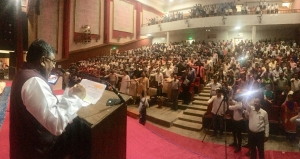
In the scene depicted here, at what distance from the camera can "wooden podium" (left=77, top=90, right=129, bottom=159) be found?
1.31 metres

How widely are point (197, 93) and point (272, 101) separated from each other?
11.5 feet

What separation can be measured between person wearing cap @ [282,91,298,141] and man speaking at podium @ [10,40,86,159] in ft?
21.6

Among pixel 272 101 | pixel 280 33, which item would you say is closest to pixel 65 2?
pixel 272 101

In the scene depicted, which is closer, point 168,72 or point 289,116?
point 289,116

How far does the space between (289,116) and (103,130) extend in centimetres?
640

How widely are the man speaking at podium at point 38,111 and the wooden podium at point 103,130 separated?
14 centimetres

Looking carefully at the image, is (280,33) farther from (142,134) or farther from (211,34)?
(142,134)

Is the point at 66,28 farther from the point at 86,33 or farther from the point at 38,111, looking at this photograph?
the point at 38,111

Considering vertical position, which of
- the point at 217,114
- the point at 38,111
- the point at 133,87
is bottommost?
the point at 217,114

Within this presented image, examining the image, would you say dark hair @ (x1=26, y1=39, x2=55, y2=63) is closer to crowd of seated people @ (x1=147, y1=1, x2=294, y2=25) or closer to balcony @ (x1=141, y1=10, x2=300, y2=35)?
balcony @ (x1=141, y1=10, x2=300, y2=35)

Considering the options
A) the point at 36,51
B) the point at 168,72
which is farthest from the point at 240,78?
the point at 36,51

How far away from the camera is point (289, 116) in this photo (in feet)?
19.5

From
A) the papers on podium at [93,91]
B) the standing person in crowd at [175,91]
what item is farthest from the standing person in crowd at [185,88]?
the papers on podium at [93,91]

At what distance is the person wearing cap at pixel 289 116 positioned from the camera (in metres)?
5.89
